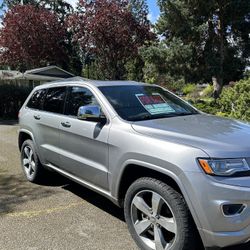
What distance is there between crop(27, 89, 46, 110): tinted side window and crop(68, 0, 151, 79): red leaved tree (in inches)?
747

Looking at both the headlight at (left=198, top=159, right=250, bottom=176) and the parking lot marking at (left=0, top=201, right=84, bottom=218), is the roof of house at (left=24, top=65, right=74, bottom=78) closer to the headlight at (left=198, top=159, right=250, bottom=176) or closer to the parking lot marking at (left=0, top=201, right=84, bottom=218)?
the parking lot marking at (left=0, top=201, right=84, bottom=218)

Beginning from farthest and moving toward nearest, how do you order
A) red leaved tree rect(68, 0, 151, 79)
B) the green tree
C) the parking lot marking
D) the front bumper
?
1. red leaved tree rect(68, 0, 151, 79)
2. the green tree
3. the parking lot marking
4. the front bumper

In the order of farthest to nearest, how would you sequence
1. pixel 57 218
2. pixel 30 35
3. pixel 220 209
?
pixel 30 35 → pixel 57 218 → pixel 220 209

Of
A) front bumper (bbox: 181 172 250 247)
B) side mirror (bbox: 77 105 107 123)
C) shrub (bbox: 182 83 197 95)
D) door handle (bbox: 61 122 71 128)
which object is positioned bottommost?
shrub (bbox: 182 83 197 95)

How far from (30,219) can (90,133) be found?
1.35 meters

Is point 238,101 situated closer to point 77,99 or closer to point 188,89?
point 77,99

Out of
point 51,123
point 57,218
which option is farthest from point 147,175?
point 51,123

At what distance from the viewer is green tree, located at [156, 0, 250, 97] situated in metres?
19.1

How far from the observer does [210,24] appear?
19.7 m

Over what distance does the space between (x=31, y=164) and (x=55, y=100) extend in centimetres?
128

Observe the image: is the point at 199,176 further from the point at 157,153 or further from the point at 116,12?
the point at 116,12

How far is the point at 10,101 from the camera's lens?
18625 mm

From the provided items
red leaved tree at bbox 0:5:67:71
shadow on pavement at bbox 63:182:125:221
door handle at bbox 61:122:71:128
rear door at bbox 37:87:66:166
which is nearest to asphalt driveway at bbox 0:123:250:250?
shadow on pavement at bbox 63:182:125:221

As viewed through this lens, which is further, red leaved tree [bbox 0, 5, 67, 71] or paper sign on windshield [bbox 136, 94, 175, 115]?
red leaved tree [bbox 0, 5, 67, 71]
